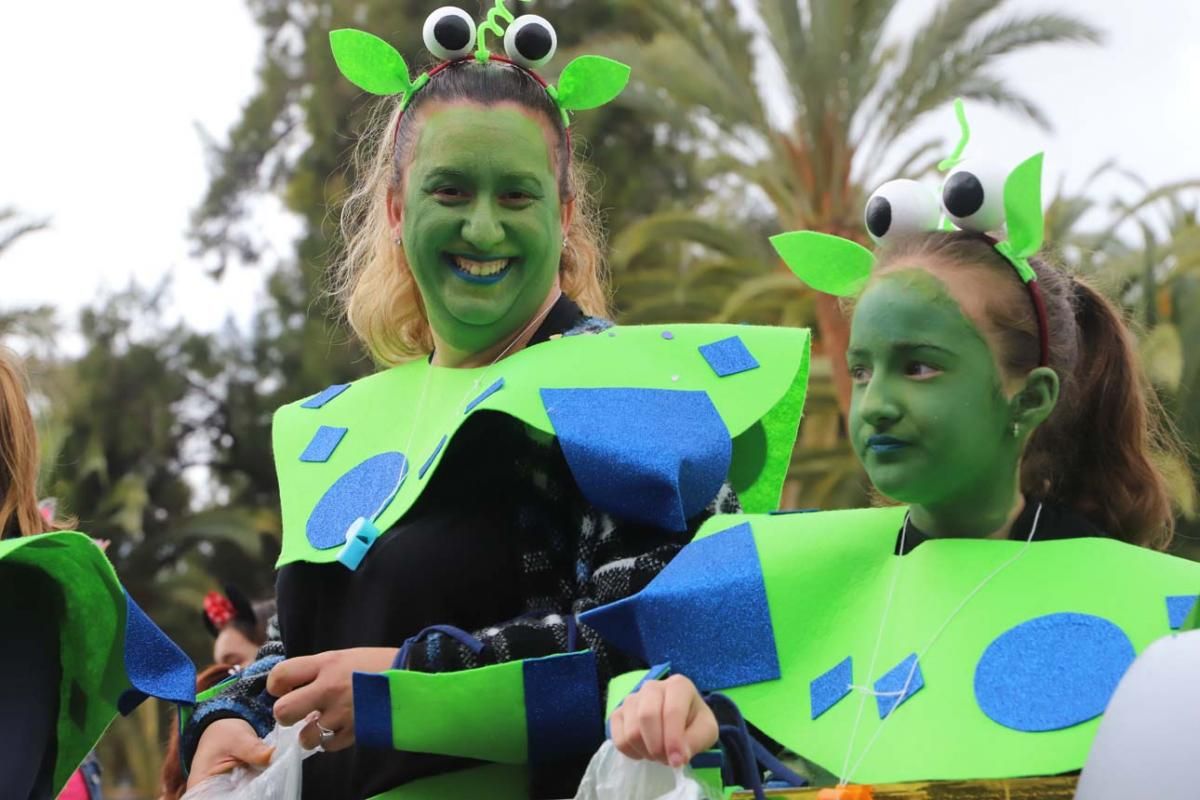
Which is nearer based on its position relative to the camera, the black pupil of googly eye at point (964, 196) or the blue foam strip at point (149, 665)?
the black pupil of googly eye at point (964, 196)

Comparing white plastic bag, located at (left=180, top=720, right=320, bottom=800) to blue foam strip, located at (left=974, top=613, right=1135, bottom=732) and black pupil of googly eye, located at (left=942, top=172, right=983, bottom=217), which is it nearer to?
blue foam strip, located at (left=974, top=613, right=1135, bottom=732)

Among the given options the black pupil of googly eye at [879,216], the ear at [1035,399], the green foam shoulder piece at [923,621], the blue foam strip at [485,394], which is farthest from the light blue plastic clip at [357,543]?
the ear at [1035,399]

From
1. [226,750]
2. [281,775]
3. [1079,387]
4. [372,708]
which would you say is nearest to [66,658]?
[226,750]

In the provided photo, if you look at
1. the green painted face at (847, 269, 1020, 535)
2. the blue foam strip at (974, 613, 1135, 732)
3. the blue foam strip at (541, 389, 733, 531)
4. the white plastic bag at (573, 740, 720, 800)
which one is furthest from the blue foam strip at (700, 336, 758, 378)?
the white plastic bag at (573, 740, 720, 800)

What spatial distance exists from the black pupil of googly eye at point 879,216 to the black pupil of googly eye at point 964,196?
97 mm

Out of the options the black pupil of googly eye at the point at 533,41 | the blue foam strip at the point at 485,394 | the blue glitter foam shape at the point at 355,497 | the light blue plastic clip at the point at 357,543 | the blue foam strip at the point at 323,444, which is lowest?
the light blue plastic clip at the point at 357,543

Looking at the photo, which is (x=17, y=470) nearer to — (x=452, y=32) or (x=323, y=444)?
(x=323, y=444)

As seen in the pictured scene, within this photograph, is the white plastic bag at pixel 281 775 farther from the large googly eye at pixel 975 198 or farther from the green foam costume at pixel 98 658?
the large googly eye at pixel 975 198

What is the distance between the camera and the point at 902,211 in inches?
103

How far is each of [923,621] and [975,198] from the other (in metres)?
0.61

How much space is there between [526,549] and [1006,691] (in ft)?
3.00

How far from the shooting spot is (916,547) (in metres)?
2.50

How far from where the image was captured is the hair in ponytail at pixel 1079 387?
2521mm

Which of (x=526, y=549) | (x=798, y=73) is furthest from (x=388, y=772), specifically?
(x=798, y=73)
